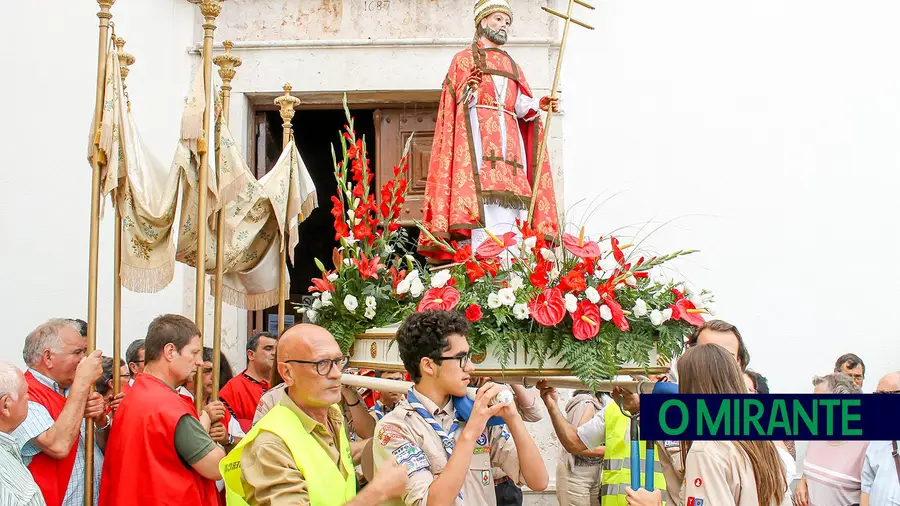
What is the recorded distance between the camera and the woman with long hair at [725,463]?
10.6 feet

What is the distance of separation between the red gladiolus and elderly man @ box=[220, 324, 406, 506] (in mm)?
772

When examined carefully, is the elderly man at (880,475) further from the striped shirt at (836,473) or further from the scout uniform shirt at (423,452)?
the scout uniform shirt at (423,452)

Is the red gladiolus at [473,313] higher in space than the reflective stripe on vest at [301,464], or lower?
higher

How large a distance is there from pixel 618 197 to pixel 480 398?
3.98 m

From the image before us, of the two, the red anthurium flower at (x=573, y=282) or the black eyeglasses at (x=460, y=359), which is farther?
the red anthurium flower at (x=573, y=282)

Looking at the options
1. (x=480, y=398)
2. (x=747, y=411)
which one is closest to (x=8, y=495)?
(x=480, y=398)

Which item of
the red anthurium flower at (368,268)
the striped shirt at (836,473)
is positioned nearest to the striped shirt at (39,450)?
the red anthurium flower at (368,268)

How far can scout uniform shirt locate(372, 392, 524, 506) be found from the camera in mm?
3244

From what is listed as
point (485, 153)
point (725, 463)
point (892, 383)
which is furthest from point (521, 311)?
point (892, 383)

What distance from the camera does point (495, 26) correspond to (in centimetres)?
554

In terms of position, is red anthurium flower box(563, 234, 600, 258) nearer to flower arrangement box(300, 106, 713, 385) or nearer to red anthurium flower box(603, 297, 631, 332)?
flower arrangement box(300, 106, 713, 385)

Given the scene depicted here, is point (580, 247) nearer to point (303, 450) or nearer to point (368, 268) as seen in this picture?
point (368, 268)

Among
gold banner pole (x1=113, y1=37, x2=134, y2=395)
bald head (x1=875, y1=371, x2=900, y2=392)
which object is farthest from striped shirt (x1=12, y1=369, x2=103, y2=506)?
bald head (x1=875, y1=371, x2=900, y2=392)

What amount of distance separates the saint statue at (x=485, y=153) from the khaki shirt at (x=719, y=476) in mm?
2111
